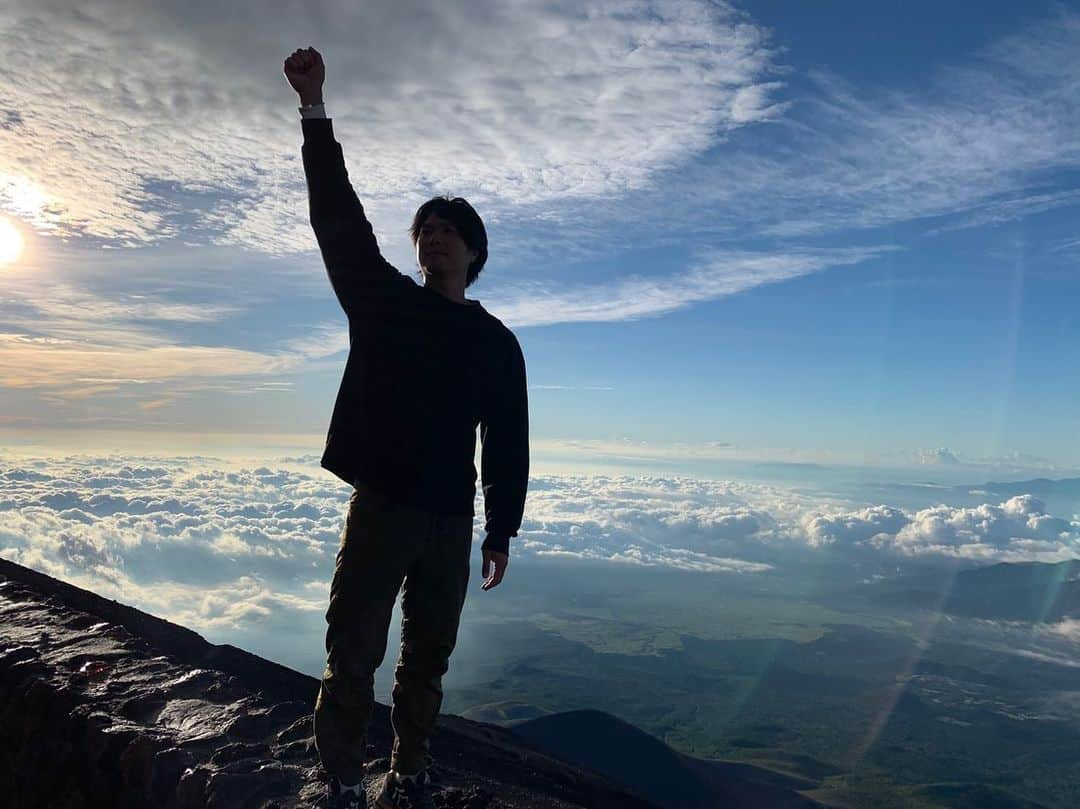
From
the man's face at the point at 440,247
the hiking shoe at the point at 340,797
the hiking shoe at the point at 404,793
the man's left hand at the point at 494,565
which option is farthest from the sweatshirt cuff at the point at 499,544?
the man's face at the point at 440,247

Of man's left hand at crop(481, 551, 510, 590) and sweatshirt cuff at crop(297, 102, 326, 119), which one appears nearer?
sweatshirt cuff at crop(297, 102, 326, 119)

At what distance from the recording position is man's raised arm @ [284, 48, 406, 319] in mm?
3494

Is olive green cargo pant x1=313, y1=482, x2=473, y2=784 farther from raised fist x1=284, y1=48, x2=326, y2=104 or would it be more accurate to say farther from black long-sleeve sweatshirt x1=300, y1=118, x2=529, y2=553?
raised fist x1=284, y1=48, x2=326, y2=104

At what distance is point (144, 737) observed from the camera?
4.13 m

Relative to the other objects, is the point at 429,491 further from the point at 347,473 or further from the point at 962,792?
the point at 962,792

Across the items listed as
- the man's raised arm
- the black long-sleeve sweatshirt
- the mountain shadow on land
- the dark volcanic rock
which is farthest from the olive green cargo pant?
the mountain shadow on land

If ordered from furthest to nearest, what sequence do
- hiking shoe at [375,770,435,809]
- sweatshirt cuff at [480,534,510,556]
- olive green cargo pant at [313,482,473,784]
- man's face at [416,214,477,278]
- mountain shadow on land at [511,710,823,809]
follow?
mountain shadow on land at [511,710,823,809], sweatshirt cuff at [480,534,510,556], man's face at [416,214,477,278], hiking shoe at [375,770,435,809], olive green cargo pant at [313,482,473,784]

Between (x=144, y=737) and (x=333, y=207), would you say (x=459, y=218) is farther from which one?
(x=144, y=737)

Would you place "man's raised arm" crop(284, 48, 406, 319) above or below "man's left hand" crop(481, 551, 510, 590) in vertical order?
above

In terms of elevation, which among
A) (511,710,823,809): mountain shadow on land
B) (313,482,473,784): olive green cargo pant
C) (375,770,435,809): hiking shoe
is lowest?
(511,710,823,809): mountain shadow on land

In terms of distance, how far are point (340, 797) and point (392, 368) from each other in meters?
2.19

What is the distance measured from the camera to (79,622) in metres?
6.79

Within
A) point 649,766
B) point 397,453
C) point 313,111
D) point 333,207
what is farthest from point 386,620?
point 649,766

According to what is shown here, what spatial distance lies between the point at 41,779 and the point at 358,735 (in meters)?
2.57
